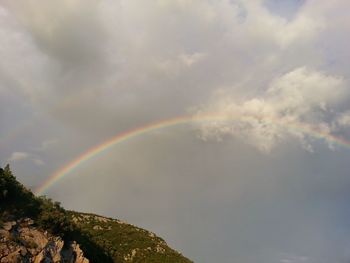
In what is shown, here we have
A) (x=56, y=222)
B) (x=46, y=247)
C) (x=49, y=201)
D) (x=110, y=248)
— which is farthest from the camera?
(x=110, y=248)

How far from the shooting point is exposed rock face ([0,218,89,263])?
4381cm

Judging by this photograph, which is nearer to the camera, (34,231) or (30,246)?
(30,246)

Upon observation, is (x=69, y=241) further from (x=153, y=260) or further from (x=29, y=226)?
(x=153, y=260)

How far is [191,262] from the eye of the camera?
93.9 metres

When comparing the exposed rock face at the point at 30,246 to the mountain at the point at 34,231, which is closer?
the exposed rock face at the point at 30,246

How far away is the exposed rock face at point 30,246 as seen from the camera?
43.8 meters

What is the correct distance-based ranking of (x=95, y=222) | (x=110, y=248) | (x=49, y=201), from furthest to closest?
1. (x=95, y=222)
2. (x=110, y=248)
3. (x=49, y=201)

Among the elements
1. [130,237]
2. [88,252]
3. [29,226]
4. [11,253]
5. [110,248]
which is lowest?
[11,253]

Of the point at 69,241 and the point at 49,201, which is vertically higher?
the point at 49,201

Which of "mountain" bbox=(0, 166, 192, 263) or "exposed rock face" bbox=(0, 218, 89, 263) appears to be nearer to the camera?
"exposed rock face" bbox=(0, 218, 89, 263)

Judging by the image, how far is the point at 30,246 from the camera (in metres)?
46.9

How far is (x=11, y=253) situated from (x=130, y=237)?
192ft

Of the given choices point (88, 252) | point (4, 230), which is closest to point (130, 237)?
point (88, 252)

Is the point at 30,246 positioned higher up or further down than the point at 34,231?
further down
